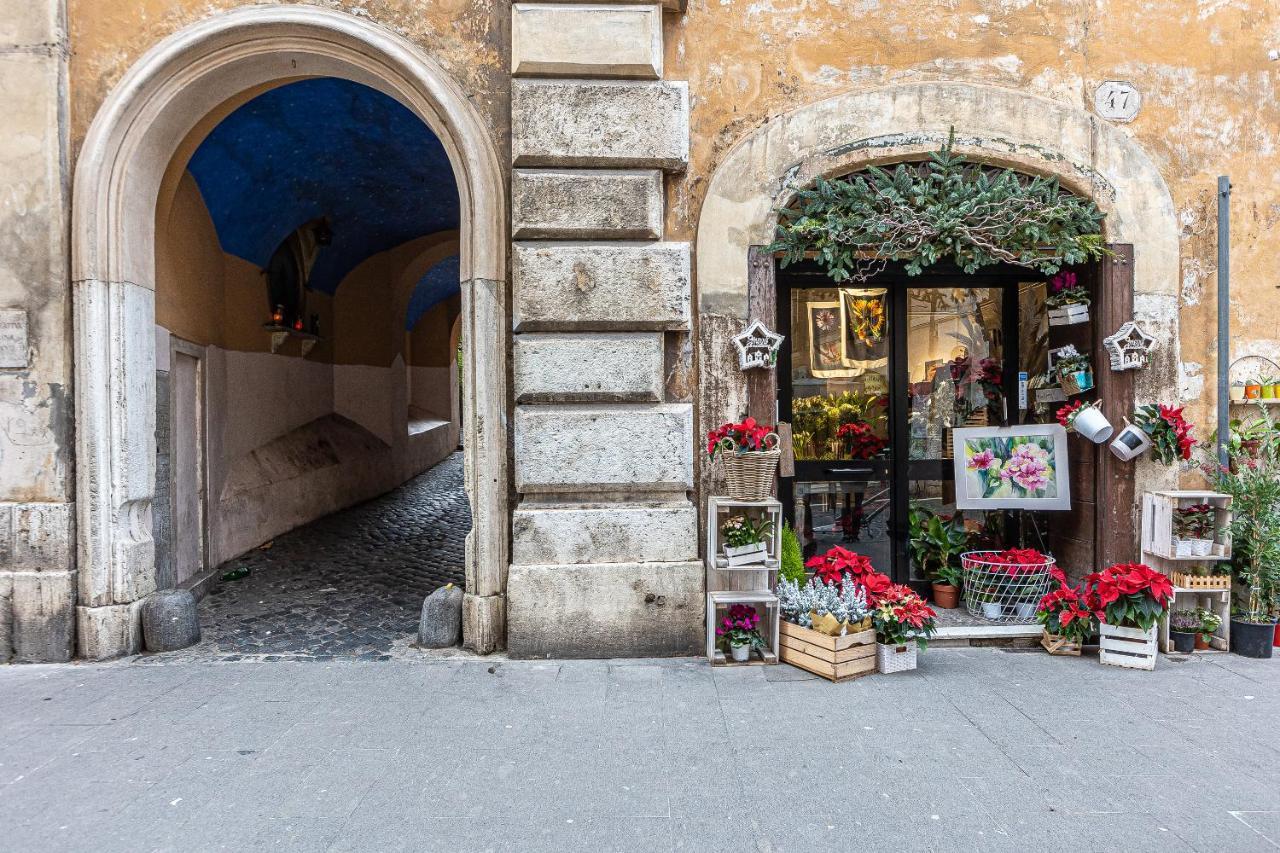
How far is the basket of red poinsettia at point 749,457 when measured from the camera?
420cm

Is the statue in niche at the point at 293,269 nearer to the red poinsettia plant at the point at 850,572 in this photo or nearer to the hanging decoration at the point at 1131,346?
the red poinsettia plant at the point at 850,572

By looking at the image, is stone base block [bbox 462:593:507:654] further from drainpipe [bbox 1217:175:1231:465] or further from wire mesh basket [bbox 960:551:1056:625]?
drainpipe [bbox 1217:175:1231:465]

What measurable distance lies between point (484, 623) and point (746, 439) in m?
2.13

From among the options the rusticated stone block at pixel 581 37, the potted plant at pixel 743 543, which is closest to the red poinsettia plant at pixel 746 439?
the potted plant at pixel 743 543

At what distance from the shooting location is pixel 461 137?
15.1 feet

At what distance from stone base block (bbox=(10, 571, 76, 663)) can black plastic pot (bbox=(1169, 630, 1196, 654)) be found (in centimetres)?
735

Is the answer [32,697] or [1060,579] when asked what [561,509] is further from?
[1060,579]

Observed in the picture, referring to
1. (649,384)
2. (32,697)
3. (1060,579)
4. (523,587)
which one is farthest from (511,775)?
(1060,579)

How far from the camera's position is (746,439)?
4238 millimetres

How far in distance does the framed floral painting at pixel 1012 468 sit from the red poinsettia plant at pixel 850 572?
1.42m

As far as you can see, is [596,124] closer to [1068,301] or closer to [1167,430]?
[1068,301]

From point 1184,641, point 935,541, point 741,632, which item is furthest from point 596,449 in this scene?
point 1184,641

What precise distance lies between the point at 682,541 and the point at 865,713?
1.49 metres

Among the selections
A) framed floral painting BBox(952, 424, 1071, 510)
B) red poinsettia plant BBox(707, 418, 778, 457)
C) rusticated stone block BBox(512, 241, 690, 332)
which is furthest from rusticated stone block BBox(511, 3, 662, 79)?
framed floral painting BBox(952, 424, 1071, 510)
